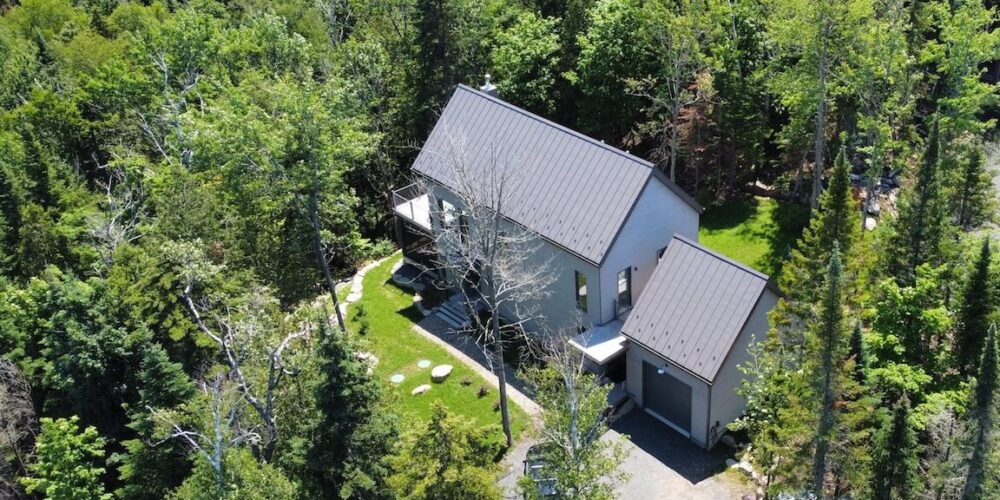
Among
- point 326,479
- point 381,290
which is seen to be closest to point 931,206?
point 326,479

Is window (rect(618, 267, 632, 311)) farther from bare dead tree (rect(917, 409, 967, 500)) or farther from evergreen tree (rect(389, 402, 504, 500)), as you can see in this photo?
evergreen tree (rect(389, 402, 504, 500))

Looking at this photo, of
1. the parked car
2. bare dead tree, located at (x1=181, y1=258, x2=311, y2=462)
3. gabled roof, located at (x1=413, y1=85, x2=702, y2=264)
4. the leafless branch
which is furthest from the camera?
gabled roof, located at (x1=413, y1=85, x2=702, y2=264)

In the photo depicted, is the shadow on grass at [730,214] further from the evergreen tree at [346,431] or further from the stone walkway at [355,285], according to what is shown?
the evergreen tree at [346,431]

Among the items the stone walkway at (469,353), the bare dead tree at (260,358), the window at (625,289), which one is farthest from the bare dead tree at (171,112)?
the window at (625,289)

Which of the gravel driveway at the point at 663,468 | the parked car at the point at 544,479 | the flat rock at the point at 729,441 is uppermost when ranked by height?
the parked car at the point at 544,479

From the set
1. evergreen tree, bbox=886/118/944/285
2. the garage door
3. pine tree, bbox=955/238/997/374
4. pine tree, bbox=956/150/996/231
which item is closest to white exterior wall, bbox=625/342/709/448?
the garage door

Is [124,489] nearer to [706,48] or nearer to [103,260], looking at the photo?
[103,260]

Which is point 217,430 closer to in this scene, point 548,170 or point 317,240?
point 317,240
